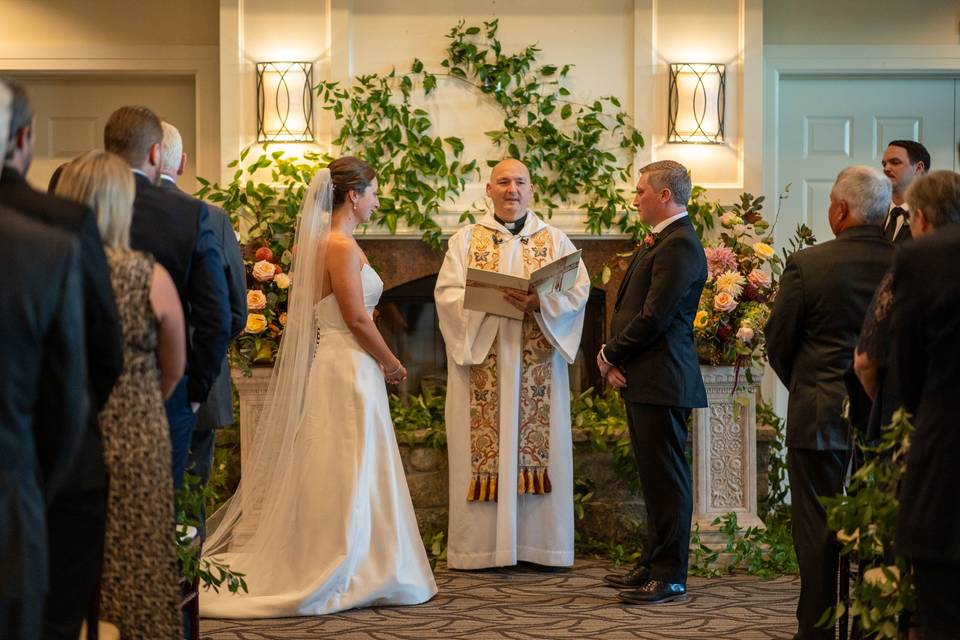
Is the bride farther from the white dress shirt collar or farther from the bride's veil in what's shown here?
the white dress shirt collar

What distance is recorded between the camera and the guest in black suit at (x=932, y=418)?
2.51 m

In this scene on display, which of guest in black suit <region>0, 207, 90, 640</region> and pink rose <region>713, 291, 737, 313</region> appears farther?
pink rose <region>713, 291, 737, 313</region>

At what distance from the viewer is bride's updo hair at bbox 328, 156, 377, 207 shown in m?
4.66

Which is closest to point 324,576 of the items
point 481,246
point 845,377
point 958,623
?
point 481,246

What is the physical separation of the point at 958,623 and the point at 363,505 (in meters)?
2.48

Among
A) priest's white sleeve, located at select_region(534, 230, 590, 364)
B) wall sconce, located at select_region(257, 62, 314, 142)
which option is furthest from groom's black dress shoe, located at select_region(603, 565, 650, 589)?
wall sconce, located at select_region(257, 62, 314, 142)

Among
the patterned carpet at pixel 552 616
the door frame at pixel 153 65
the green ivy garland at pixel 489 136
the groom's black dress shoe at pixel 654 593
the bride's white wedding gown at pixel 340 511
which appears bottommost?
the patterned carpet at pixel 552 616

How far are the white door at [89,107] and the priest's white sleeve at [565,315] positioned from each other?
2.45m

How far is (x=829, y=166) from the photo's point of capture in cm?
662

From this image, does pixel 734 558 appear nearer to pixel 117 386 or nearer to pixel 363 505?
pixel 363 505

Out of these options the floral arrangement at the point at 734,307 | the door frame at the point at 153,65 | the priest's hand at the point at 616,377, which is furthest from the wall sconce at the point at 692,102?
the door frame at the point at 153,65

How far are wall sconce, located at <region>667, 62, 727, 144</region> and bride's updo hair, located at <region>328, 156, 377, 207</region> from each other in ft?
6.30

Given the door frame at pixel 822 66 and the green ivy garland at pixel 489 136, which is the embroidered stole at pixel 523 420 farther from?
the door frame at pixel 822 66

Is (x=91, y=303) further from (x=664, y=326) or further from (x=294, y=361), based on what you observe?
(x=664, y=326)
